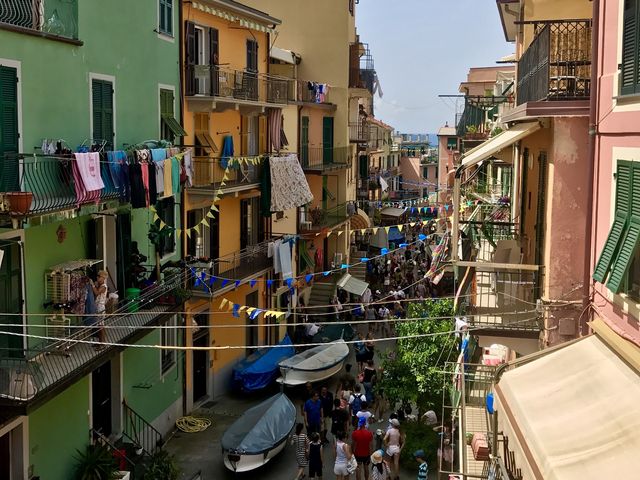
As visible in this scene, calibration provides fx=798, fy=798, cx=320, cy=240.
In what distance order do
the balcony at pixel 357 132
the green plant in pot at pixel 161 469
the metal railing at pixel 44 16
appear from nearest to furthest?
the metal railing at pixel 44 16 → the green plant in pot at pixel 161 469 → the balcony at pixel 357 132

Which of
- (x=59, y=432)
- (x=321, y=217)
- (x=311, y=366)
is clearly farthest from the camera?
(x=321, y=217)

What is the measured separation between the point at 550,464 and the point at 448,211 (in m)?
34.9

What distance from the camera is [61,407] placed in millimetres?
15977

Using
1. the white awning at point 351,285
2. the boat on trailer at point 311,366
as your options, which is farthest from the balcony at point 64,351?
the white awning at point 351,285

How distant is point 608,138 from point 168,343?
1495 centimetres

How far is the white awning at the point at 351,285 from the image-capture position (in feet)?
126

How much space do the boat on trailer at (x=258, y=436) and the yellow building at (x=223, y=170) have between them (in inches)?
128

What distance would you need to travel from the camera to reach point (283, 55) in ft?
121

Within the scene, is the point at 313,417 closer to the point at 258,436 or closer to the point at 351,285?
the point at 258,436

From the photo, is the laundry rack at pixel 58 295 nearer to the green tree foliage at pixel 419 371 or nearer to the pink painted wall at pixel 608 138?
the green tree foliage at pixel 419 371

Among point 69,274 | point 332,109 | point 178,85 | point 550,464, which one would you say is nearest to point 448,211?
point 332,109

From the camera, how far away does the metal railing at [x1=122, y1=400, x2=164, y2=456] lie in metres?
19.3

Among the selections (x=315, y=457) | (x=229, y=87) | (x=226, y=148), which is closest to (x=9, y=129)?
(x=315, y=457)

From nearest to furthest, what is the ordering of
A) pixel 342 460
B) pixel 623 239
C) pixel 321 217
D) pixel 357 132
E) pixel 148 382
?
pixel 623 239 < pixel 342 460 < pixel 148 382 < pixel 321 217 < pixel 357 132
